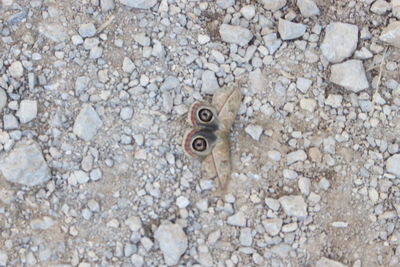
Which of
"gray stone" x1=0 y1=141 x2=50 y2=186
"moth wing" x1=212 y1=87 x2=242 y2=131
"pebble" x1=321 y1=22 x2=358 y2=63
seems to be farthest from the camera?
"pebble" x1=321 y1=22 x2=358 y2=63

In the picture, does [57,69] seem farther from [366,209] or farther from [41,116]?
[366,209]

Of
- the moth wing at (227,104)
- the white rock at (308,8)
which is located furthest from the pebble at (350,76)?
the moth wing at (227,104)

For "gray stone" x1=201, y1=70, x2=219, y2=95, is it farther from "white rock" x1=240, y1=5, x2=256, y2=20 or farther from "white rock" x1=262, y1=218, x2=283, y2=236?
"white rock" x1=262, y1=218, x2=283, y2=236

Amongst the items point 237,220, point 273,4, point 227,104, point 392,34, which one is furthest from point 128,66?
point 392,34

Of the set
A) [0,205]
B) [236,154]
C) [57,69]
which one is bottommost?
[0,205]

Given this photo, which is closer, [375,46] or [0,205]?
[0,205]

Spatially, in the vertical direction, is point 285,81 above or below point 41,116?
above

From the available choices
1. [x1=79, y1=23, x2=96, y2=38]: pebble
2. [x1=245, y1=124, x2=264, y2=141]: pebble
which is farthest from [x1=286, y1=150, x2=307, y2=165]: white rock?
[x1=79, y1=23, x2=96, y2=38]: pebble

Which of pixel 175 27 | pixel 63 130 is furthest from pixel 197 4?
pixel 63 130
